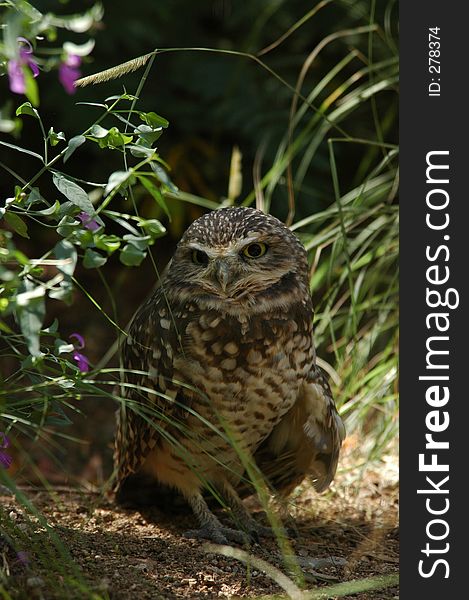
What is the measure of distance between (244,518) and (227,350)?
66cm

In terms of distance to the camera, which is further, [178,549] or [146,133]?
[178,549]

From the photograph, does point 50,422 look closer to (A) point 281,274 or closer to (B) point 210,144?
(A) point 281,274

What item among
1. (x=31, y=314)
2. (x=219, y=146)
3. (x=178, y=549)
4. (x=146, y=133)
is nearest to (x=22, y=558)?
(x=178, y=549)

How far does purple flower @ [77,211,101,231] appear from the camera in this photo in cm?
200

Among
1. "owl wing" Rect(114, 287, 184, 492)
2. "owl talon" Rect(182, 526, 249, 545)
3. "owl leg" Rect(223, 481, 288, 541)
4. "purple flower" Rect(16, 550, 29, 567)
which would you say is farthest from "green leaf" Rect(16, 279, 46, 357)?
"owl leg" Rect(223, 481, 288, 541)

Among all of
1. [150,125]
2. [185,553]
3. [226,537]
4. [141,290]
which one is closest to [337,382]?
[226,537]

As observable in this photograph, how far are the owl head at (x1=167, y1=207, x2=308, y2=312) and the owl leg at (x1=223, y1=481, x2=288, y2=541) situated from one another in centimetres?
68

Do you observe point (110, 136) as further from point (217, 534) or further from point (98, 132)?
point (217, 534)

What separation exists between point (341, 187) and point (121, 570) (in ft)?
10.6

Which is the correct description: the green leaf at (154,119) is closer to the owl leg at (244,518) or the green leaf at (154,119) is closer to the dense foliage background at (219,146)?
the owl leg at (244,518)

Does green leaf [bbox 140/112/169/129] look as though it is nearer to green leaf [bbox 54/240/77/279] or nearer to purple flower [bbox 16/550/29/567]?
green leaf [bbox 54/240/77/279]

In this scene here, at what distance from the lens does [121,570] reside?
2309 millimetres

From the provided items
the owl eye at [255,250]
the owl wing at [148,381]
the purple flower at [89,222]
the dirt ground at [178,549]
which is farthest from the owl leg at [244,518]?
the purple flower at [89,222]

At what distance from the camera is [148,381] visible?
2771mm
